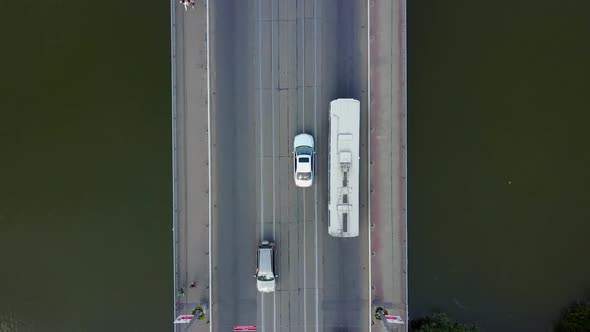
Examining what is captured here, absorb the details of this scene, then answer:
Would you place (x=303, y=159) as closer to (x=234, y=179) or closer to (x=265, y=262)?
(x=234, y=179)

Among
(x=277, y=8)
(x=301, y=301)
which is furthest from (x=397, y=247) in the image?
(x=277, y=8)

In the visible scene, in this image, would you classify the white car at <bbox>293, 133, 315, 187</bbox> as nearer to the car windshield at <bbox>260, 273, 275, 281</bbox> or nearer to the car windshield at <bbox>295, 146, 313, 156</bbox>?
the car windshield at <bbox>295, 146, 313, 156</bbox>

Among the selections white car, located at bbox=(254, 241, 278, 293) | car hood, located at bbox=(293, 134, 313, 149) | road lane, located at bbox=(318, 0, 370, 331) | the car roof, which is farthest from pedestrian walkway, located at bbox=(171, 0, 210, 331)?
road lane, located at bbox=(318, 0, 370, 331)

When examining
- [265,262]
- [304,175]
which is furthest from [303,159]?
[265,262]

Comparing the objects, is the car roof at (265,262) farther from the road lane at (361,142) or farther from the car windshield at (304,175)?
the car windshield at (304,175)
